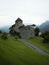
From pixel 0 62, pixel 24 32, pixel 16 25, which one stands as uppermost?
pixel 16 25

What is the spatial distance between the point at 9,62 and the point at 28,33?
5730cm

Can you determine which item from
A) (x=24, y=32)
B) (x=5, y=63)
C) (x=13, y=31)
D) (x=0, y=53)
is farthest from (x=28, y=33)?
(x=5, y=63)

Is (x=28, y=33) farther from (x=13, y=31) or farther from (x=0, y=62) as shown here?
(x=0, y=62)

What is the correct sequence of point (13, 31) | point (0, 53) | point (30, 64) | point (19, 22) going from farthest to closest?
1. point (19, 22)
2. point (13, 31)
3. point (0, 53)
4. point (30, 64)

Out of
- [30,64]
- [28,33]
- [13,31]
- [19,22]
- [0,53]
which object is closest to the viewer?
[30,64]

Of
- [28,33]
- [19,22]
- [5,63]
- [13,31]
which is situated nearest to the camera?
[5,63]

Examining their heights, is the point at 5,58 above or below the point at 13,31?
below

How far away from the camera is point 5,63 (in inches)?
1189

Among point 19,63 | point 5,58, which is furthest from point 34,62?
point 5,58

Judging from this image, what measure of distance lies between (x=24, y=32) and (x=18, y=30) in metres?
5.38

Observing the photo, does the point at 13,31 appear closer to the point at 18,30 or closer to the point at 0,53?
the point at 18,30

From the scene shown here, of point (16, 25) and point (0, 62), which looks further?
point (16, 25)

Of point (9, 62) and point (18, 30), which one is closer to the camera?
point (9, 62)

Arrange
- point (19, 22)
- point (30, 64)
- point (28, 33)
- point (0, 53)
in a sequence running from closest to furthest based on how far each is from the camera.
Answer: point (30, 64) < point (0, 53) < point (28, 33) < point (19, 22)
